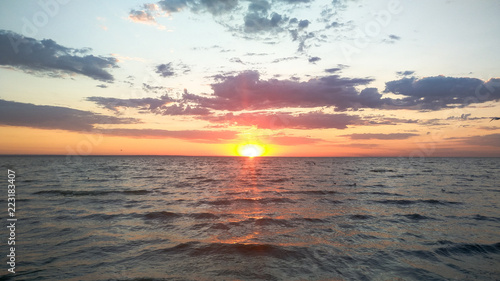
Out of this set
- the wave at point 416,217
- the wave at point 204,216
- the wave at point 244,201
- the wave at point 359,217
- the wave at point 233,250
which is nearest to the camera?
the wave at point 233,250

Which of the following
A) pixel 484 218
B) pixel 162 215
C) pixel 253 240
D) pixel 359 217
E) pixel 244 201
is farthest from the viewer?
pixel 244 201

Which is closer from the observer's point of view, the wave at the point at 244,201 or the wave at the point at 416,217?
the wave at the point at 416,217

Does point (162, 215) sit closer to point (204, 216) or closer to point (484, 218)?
point (204, 216)

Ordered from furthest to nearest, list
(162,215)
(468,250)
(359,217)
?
(162,215) < (359,217) < (468,250)

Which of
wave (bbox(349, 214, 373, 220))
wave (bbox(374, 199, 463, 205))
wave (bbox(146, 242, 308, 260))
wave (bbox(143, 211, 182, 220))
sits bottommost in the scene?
wave (bbox(374, 199, 463, 205))

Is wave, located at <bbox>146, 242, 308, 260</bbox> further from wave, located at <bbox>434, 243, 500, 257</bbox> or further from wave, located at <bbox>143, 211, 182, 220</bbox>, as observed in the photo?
wave, located at <bbox>434, 243, 500, 257</bbox>

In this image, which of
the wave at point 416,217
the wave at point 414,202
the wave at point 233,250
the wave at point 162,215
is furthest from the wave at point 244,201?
the wave at point 233,250

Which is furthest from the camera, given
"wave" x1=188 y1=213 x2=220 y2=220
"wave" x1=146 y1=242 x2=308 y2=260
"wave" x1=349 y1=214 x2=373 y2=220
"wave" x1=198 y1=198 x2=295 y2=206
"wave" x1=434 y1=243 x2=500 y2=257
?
"wave" x1=198 y1=198 x2=295 y2=206

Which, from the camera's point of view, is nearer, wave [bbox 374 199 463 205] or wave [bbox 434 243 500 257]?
wave [bbox 434 243 500 257]

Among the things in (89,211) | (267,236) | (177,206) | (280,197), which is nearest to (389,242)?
(267,236)

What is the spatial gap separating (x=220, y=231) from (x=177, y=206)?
8.64m

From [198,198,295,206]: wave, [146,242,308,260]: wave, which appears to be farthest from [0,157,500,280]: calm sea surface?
[198,198,295,206]: wave

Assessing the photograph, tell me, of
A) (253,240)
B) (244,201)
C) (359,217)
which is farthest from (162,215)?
(359,217)

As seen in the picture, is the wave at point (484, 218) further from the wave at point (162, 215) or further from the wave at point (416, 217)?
the wave at point (162, 215)
